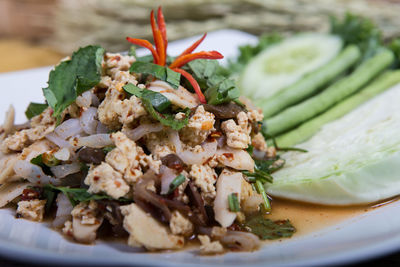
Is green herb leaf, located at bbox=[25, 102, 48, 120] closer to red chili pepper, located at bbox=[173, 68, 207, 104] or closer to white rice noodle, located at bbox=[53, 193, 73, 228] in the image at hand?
white rice noodle, located at bbox=[53, 193, 73, 228]

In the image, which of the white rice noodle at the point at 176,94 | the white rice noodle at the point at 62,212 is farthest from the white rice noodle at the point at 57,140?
the white rice noodle at the point at 176,94

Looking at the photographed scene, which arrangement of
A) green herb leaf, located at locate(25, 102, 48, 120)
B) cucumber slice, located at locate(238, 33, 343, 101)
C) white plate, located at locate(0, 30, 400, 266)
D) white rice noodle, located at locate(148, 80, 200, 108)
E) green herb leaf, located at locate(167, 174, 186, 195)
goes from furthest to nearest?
cucumber slice, located at locate(238, 33, 343, 101)
green herb leaf, located at locate(25, 102, 48, 120)
white rice noodle, located at locate(148, 80, 200, 108)
green herb leaf, located at locate(167, 174, 186, 195)
white plate, located at locate(0, 30, 400, 266)

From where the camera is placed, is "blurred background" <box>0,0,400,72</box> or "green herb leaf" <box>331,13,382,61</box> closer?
"green herb leaf" <box>331,13,382,61</box>

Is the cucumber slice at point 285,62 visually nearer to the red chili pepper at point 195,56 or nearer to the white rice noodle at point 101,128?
the red chili pepper at point 195,56

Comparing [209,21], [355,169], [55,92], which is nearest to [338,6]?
[209,21]

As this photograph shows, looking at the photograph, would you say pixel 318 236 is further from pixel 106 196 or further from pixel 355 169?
pixel 106 196

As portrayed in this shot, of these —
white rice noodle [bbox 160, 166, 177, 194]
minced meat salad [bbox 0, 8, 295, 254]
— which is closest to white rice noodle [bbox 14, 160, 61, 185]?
minced meat salad [bbox 0, 8, 295, 254]

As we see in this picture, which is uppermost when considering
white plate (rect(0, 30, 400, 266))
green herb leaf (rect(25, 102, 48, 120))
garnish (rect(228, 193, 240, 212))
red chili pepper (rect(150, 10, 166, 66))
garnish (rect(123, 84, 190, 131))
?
red chili pepper (rect(150, 10, 166, 66))
